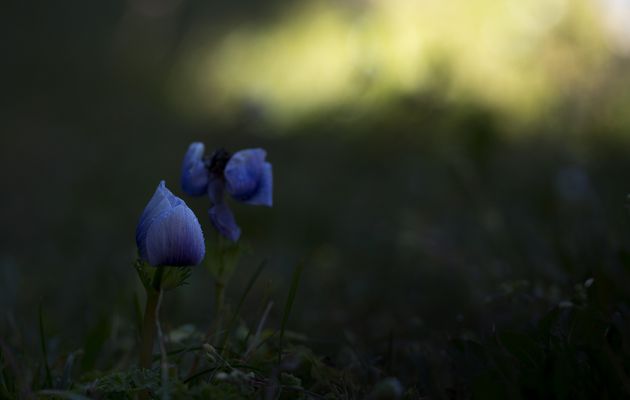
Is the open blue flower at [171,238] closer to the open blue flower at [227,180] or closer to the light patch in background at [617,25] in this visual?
the open blue flower at [227,180]

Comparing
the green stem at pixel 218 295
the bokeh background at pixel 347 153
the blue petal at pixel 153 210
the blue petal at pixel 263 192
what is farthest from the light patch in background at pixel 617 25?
the blue petal at pixel 153 210

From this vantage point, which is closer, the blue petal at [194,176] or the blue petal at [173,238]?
the blue petal at [173,238]

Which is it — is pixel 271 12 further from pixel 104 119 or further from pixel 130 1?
pixel 130 1

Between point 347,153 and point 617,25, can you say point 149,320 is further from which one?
point 617,25

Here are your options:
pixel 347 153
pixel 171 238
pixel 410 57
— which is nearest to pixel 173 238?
pixel 171 238

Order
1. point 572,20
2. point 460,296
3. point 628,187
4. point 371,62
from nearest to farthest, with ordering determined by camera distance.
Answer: point 460,296 → point 628,187 → point 572,20 → point 371,62

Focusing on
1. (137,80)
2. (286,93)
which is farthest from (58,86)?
(286,93)
